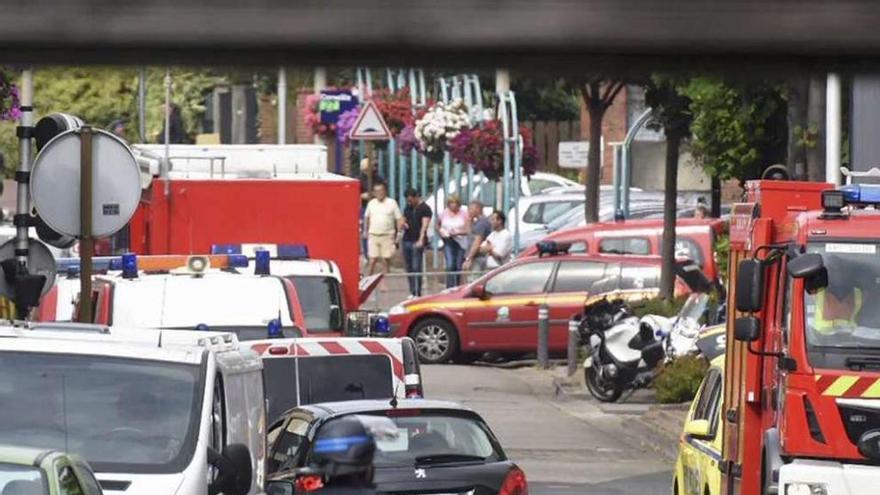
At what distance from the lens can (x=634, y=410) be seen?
2178 centimetres

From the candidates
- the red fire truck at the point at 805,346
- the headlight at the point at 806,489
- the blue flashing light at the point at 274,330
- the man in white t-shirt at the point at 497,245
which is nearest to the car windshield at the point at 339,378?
the blue flashing light at the point at 274,330

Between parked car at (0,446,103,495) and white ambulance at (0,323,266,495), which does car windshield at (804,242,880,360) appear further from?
parked car at (0,446,103,495)

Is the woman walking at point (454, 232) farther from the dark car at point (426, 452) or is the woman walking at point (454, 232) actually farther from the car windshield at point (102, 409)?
→ the car windshield at point (102, 409)

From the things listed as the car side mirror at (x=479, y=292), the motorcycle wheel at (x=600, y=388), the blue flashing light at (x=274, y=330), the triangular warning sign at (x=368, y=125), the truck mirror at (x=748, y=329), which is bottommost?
the motorcycle wheel at (x=600, y=388)

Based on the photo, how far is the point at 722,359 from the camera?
13.2 meters

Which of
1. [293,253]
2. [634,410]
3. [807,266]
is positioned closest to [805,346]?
[807,266]

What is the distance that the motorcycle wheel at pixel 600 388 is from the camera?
73.5 feet

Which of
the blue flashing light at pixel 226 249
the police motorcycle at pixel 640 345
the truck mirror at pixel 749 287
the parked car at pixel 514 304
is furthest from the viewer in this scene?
the parked car at pixel 514 304

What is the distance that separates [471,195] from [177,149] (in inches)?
586

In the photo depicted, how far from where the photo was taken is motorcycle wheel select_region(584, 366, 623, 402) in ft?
73.5

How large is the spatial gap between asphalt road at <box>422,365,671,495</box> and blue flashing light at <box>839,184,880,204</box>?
14.9 ft

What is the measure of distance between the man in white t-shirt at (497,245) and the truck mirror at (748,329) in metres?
21.0

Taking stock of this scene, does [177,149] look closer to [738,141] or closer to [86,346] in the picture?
[738,141]

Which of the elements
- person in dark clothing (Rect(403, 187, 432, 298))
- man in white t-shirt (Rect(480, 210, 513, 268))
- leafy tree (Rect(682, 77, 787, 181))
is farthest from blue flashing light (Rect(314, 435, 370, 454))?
person in dark clothing (Rect(403, 187, 432, 298))
